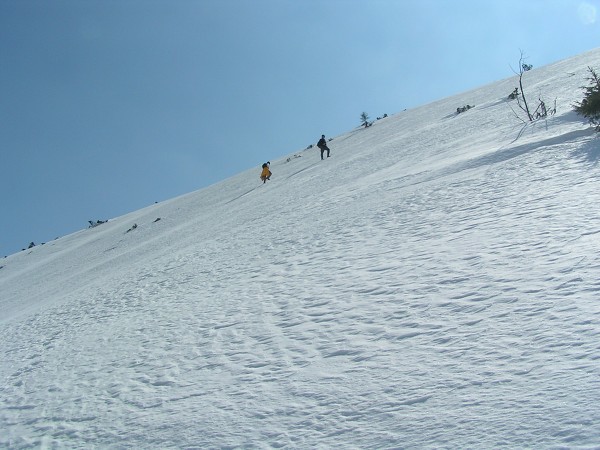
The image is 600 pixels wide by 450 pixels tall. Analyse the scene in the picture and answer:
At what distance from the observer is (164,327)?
813 centimetres

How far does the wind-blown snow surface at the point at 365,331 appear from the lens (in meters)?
4.23

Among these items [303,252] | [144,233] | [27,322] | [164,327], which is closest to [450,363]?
[164,327]

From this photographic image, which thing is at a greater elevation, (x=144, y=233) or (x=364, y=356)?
(x=144, y=233)

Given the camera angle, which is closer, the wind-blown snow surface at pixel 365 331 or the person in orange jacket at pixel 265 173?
the wind-blown snow surface at pixel 365 331

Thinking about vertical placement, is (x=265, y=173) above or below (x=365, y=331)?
above

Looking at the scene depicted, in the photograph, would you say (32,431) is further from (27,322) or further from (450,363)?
(27,322)

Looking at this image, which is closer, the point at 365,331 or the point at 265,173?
the point at 365,331

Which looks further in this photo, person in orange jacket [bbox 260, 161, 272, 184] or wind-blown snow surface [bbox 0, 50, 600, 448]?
person in orange jacket [bbox 260, 161, 272, 184]

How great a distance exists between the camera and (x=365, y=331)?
5879 mm

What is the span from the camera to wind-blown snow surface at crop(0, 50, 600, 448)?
423 centimetres

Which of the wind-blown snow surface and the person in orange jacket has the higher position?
the person in orange jacket

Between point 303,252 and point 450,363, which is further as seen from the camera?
point 303,252

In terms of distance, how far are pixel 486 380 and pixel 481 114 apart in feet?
60.8

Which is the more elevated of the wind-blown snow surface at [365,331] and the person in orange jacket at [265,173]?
the person in orange jacket at [265,173]
